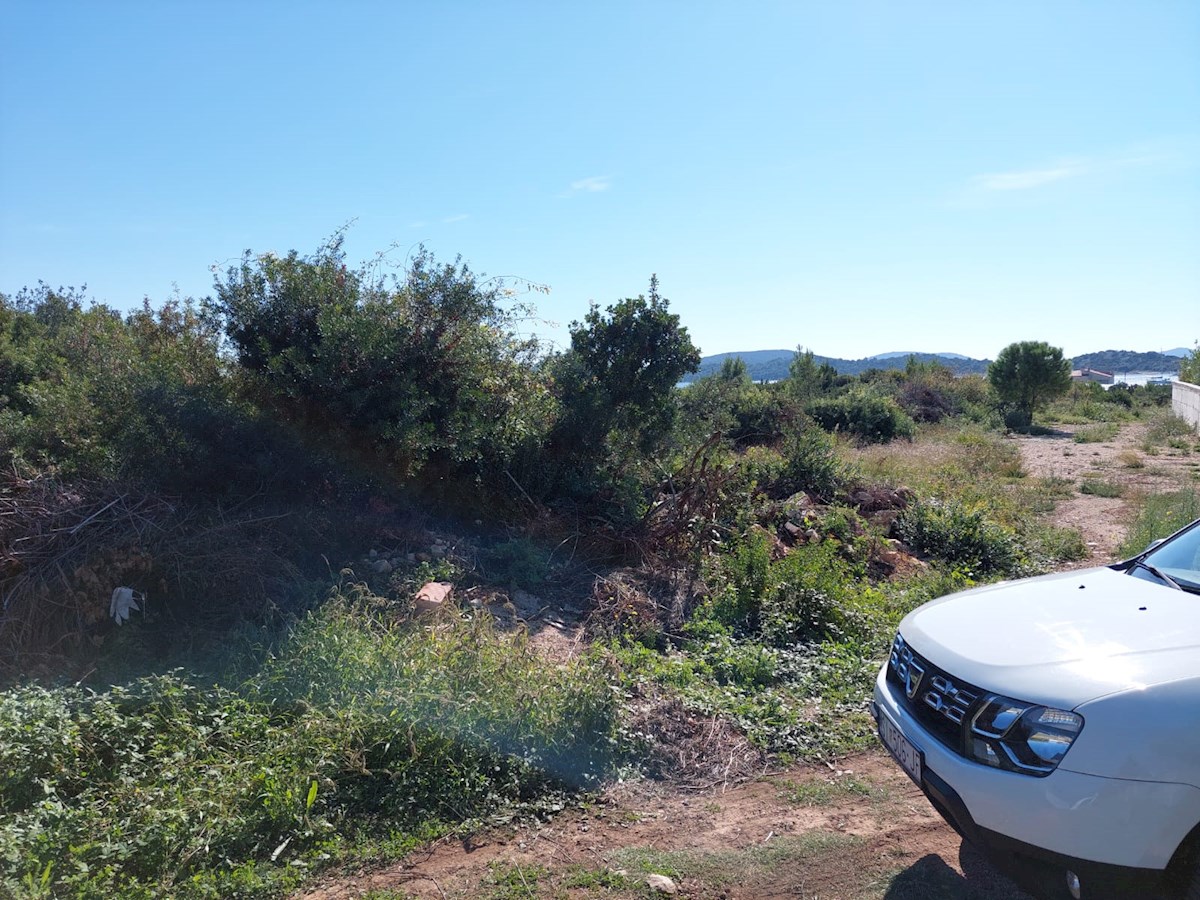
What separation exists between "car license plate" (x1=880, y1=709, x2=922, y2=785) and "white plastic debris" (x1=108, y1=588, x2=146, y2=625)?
192 inches

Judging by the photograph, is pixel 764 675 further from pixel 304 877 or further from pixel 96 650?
pixel 96 650

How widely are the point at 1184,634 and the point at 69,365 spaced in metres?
9.81

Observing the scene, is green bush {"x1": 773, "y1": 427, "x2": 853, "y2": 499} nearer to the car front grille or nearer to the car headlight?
the car front grille

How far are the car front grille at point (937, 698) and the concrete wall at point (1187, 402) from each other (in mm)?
27085

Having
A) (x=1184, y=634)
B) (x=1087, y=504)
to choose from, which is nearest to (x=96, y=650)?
(x=1184, y=634)

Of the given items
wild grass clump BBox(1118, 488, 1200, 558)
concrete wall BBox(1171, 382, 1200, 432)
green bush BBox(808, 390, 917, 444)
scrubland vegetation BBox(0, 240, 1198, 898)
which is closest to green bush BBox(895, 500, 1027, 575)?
scrubland vegetation BBox(0, 240, 1198, 898)

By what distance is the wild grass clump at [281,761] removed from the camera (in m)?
3.24

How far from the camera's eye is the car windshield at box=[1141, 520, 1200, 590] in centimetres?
346

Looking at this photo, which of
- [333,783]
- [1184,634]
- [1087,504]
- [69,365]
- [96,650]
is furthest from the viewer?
[1087,504]

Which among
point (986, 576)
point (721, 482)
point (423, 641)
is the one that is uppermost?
point (721, 482)

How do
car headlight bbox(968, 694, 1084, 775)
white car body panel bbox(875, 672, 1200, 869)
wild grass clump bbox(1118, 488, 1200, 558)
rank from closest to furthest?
white car body panel bbox(875, 672, 1200, 869)
car headlight bbox(968, 694, 1084, 775)
wild grass clump bbox(1118, 488, 1200, 558)

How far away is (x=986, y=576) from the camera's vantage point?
8.63 metres

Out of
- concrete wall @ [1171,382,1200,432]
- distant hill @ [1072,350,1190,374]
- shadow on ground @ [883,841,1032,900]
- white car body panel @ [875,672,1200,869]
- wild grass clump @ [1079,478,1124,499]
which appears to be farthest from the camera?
distant hill @ [1072,350,1190,374]

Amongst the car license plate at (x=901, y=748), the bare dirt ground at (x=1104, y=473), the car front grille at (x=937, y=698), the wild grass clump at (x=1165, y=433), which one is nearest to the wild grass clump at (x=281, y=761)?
the car license plate at (x=901, y=748)
